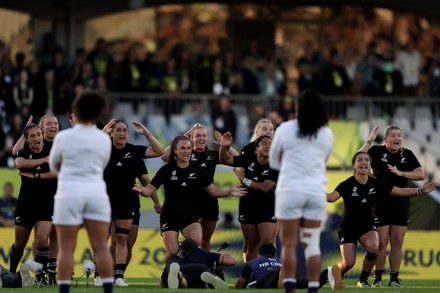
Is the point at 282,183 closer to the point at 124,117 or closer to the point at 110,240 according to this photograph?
the point at 110,240

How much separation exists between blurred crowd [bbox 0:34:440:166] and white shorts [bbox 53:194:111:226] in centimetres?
1527

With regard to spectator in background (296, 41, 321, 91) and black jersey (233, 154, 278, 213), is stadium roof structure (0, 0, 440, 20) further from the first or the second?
black jersey (233, 154, 278, 213)

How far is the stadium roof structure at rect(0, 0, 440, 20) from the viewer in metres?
35.2

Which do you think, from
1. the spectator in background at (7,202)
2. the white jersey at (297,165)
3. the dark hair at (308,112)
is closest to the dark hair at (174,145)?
the white jersey at (297,165)

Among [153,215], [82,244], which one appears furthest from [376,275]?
[153,215]

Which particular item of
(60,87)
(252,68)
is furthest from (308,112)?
(252,68)

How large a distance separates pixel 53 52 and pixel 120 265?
14.2m

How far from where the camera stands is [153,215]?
28859mm

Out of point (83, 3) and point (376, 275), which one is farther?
point (83, 3)

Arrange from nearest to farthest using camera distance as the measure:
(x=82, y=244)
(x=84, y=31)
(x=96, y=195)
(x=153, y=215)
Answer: (x=96, y=195)
(x=82, y=244)
(x=153, y=215)
(x=84, y=31)

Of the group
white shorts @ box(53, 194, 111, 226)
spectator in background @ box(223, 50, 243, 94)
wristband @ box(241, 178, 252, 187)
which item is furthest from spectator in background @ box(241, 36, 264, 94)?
white shorts @ box(53, 194, 111, 226)

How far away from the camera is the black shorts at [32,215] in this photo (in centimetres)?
1861

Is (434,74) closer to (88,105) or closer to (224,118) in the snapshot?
(224,118)

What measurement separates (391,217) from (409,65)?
1530 centimetres
